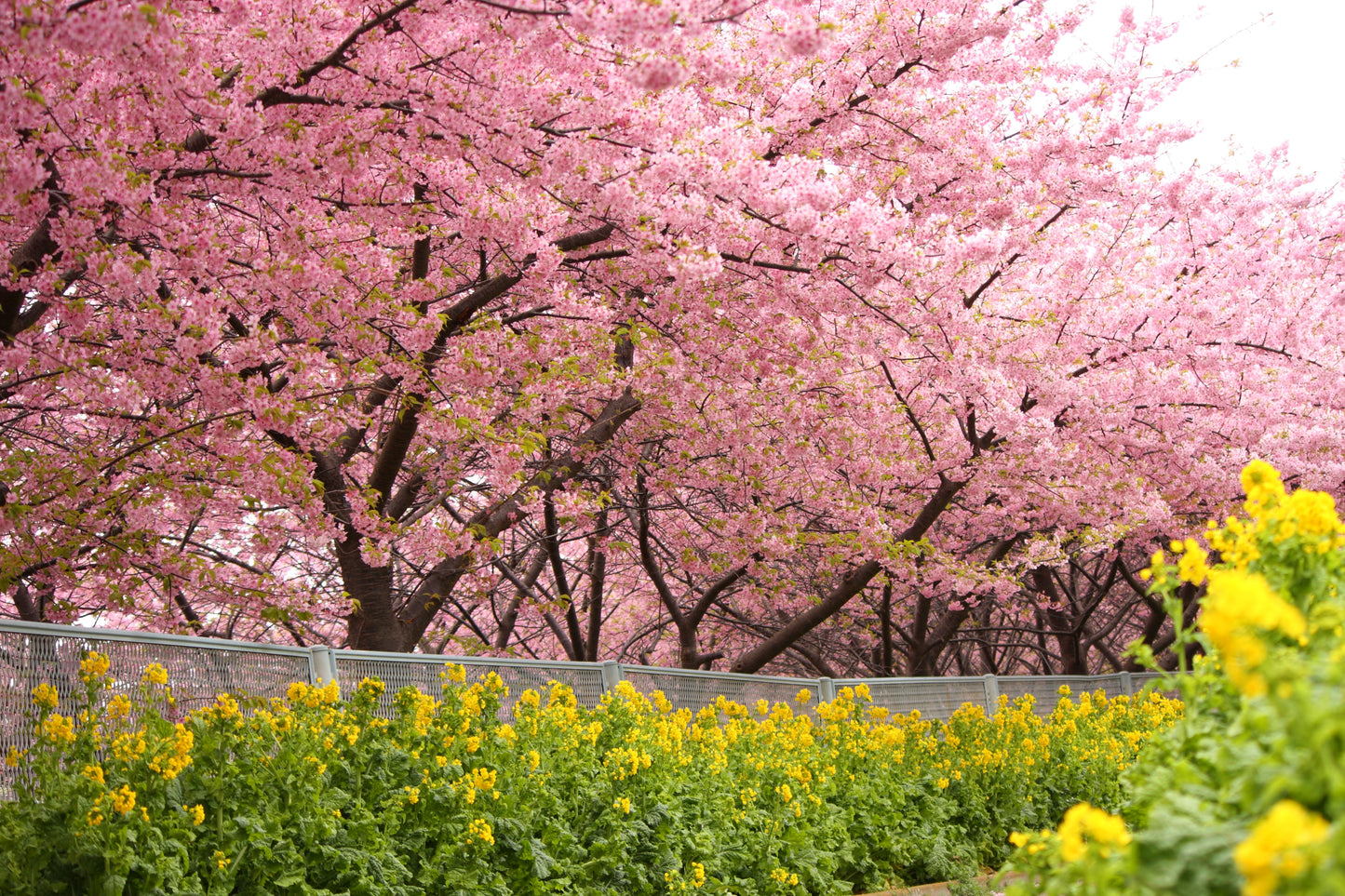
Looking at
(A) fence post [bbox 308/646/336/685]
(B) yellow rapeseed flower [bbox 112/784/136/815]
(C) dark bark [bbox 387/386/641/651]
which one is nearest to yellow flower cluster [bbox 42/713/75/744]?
(B) yellow rapeseed flower [bbox 112/784/136/815]

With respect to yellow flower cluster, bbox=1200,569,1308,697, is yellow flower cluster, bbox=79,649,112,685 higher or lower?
higher

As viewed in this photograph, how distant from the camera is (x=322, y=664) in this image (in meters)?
6.86

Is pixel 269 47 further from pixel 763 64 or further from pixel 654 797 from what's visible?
pixel 654 797

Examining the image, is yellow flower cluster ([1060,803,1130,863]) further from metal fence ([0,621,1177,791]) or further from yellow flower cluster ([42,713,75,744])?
yellow flower cluster ([42,713,75,744])

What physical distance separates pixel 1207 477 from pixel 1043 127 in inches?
278

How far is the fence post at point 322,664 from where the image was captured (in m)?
6.83

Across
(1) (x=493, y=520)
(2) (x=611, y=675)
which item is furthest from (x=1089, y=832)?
(1) (x=493, y=520)

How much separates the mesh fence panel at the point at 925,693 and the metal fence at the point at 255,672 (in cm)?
15

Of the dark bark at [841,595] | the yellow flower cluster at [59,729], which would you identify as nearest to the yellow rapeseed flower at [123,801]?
the yellow flower cluster at [59,729]

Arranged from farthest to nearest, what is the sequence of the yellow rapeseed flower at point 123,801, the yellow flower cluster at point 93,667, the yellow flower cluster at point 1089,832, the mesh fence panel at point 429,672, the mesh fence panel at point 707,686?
1. the mesh fence panel at point 707,686
2. the mesh fence panel at point 429,672
3. the yellow flower cluster at point 93,667
4. the yellow rapeseed flower at point 123,801
5. the yellow flower cluster at point 1089,832

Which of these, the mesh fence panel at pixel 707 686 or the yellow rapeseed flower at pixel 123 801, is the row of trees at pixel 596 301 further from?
the yellow rapeseed flower at pixel 123 801

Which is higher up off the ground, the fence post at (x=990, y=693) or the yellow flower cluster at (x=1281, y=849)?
the yellow flower cluster at (x=1281, y=849)

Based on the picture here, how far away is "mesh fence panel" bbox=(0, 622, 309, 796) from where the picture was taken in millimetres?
4941

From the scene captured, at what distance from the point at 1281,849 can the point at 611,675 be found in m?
7.97
